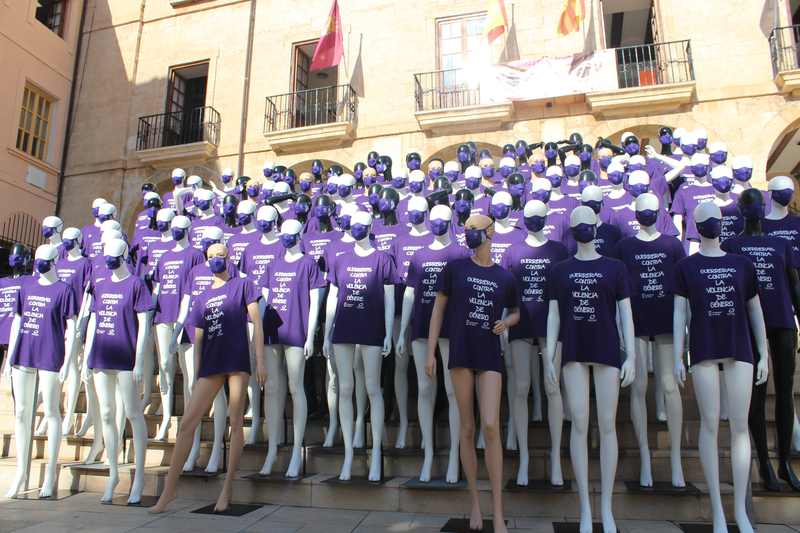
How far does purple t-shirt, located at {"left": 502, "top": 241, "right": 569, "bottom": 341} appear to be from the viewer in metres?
5.09

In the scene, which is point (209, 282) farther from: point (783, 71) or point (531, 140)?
point (783, 71)

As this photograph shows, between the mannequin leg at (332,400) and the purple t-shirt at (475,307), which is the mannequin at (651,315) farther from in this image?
the mannequin leg at (332,400)

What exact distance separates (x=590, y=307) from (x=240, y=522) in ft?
10.2

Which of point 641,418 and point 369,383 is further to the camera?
point 369,383

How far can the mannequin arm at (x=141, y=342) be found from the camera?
539cm

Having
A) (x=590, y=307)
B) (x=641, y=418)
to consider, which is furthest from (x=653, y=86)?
(x=590, y=307)

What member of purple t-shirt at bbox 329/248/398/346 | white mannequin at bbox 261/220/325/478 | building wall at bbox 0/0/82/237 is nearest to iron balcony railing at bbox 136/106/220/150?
building wall at bbox 0/0/82/237

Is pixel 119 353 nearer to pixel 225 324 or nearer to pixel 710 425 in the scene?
pixel 225 324

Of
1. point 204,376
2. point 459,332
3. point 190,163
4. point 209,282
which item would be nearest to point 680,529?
point 459,332

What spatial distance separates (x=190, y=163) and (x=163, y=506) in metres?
13.8

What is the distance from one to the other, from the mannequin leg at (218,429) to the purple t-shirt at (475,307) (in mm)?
2447

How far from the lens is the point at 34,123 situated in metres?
17.5

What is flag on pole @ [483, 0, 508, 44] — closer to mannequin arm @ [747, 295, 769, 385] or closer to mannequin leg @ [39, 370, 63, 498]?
mannequin arm @ [747, 295, 769, 385]

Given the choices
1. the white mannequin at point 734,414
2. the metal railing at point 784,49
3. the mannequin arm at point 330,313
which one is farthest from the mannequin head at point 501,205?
the metal railing at point 784,49
